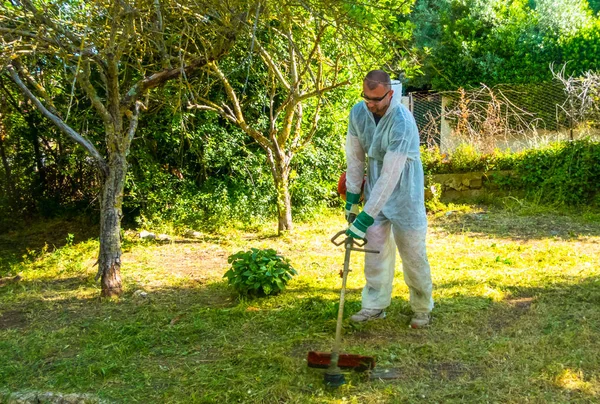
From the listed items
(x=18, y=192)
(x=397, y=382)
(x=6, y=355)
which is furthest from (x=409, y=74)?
(x=18, y=192)

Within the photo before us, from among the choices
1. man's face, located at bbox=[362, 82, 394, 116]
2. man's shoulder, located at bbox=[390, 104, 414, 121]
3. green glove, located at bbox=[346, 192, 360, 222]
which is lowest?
green glove, located at bbox=[346, 192, 360, 222]

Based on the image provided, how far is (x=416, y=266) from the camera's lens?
4027 mm

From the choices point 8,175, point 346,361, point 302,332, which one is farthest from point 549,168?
point 8,175

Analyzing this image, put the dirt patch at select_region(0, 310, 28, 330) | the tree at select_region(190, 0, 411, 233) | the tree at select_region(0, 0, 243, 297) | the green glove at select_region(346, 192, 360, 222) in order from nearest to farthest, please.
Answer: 1. the green glove at select_region(346, 192, 360, 222)
2. the tree at select_region(0, 0, 243, 297)
3. the dirt patch at select_region(0, 310, 28, 330)
4. the tree at select_region(190, 0, 411, 233)

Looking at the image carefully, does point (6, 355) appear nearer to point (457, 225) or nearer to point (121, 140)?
point (121, 140)

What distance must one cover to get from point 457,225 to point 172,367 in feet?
19.1

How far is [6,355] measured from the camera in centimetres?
399

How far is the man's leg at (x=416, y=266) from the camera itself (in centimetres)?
396

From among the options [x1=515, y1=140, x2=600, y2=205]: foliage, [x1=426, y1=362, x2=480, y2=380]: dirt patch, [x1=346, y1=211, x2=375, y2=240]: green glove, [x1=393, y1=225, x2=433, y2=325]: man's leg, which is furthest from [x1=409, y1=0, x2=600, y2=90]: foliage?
[x1=426, y1=362, x2=480, y2=380]: dirt patch

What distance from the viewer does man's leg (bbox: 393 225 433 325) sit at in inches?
156

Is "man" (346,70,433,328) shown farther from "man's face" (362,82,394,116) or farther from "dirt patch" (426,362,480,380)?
"dirt patch" (426,362,480,380)

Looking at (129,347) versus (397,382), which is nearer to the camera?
(397,382)

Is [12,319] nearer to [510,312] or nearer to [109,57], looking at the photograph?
[109,57]

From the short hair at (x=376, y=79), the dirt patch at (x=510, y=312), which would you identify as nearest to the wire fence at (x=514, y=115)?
the dirt patch at (x=510, y=312)
